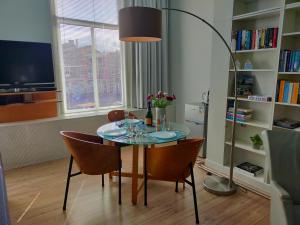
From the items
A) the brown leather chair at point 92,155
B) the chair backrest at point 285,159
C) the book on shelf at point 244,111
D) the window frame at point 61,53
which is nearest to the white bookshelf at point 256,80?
the book on shelf at point 244,111

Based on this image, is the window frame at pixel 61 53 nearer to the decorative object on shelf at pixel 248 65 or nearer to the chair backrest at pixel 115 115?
the chair backrest at pixel 115 115

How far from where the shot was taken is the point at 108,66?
13.5ft

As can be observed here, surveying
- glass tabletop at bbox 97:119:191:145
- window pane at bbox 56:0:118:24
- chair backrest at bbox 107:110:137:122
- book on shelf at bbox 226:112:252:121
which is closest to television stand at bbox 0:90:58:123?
chair backrest at bbox 107:110:137:122

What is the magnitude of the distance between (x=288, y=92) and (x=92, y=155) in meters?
2.04

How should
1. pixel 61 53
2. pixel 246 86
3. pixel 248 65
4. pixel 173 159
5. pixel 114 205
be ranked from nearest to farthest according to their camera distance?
pixel 173 159 < pixel 114 205 < pixel 248 65 < pixel 246 86 < pixel 61 53

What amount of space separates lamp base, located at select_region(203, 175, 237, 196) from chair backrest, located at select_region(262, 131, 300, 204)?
0.88m

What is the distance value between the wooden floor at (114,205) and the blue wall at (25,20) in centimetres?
196

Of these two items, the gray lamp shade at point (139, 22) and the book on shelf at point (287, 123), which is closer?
the gray lamp shade at point (139, 22)

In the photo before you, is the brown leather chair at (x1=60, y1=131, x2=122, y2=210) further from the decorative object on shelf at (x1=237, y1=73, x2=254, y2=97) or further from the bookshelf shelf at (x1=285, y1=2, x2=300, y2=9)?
the bookshelf shelf at (x1=285, y1=2, x2=300, y2=9)

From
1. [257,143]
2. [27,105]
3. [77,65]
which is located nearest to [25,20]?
[77,65]

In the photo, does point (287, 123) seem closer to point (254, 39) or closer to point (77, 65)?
point (254, 39)

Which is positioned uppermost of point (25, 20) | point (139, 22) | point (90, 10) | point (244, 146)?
point (90, 10)

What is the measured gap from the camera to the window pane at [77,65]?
3.72 m

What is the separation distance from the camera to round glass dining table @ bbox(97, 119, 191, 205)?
83.1 inches
